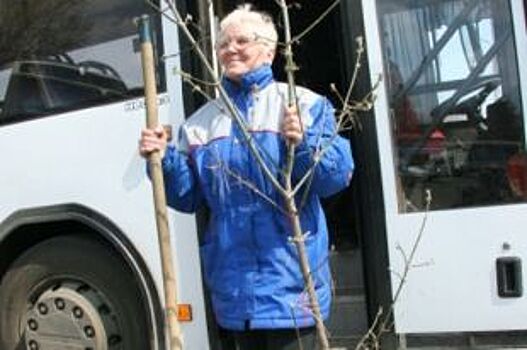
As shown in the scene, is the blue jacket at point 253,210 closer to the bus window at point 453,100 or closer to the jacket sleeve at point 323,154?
the jacket sleeve at point 323,154

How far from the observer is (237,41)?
3143mm

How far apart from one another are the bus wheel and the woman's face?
5.96ft

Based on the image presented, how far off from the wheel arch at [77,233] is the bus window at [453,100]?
1274mm

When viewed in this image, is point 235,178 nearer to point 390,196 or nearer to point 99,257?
point 390,196

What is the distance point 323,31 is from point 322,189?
2.80 metres

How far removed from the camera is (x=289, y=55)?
2369 millimetres

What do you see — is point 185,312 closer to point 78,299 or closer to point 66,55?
point 78,299

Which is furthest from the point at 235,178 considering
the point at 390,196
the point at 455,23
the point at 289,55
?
the point at 455,23

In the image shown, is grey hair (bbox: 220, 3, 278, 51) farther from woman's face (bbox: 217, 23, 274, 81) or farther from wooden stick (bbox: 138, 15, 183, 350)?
wooden stick (bbox: 138, 15, 183, 350)

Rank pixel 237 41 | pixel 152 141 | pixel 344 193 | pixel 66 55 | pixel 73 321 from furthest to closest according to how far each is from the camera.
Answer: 1. pixel 344 193
2. pixel 66 55
3. pixel 73 321
4. pixel 237 41
5. pixel 152 141

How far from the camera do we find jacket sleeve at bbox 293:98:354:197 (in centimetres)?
291

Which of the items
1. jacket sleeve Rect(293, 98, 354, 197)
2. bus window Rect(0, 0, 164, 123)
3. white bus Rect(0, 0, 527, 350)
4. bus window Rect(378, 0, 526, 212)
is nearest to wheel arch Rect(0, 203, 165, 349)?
white bus Rect(0, 0, 527, 350)

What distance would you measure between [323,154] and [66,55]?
8.08ft

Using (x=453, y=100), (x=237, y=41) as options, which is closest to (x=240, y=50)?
(x=237, y=41)
